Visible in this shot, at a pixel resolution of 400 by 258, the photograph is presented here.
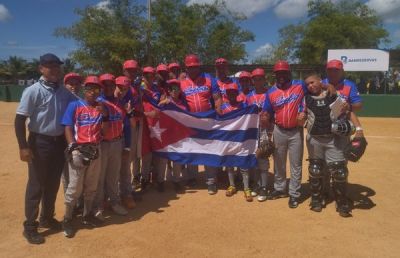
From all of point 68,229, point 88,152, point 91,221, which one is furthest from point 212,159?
point 68,229

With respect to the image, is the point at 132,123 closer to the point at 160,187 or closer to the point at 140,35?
the point at 160,187

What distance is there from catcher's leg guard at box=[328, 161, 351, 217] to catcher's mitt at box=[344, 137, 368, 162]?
5.5 inches

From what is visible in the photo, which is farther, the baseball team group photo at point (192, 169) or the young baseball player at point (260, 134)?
the young baseball player at point (260, 134)


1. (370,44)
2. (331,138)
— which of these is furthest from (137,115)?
(370,44)

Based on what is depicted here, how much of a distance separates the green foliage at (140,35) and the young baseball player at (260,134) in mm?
16281

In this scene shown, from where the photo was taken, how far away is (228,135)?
6.55 metres

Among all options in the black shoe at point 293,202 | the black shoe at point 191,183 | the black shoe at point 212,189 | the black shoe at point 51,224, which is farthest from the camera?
the black shoe at point 191,183

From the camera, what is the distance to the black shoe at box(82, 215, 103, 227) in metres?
5.23

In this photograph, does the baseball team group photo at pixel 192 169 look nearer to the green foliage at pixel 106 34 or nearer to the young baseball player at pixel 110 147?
the young baseball player at pixel 110 147

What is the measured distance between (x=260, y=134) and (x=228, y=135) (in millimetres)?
562

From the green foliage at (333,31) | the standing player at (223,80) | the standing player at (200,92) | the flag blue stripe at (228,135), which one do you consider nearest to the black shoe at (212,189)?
the standing player at (200,92)

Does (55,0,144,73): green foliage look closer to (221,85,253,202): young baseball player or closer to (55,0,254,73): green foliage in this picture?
(55,0,254,73): green foliage

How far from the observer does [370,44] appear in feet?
102

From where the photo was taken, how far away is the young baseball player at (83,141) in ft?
15.6
